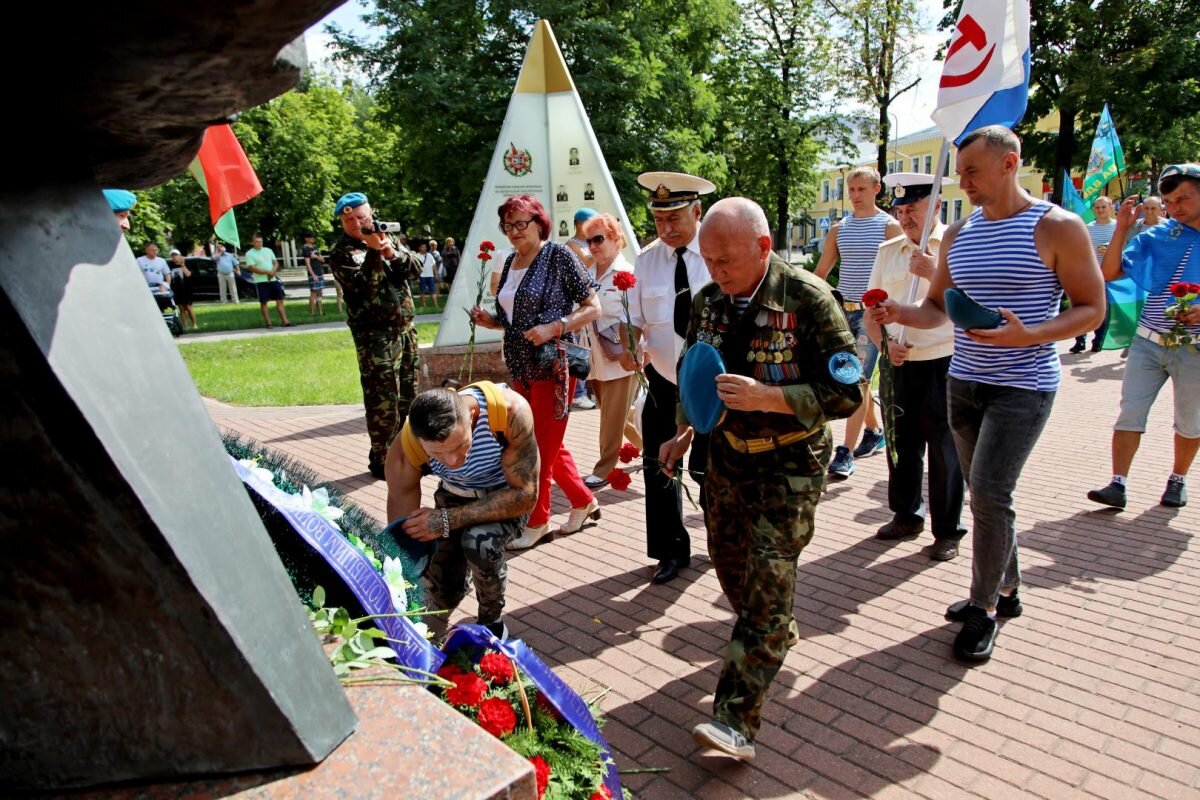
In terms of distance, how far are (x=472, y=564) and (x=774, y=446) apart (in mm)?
1379

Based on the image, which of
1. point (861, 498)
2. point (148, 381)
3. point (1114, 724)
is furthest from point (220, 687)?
point (861, 498)

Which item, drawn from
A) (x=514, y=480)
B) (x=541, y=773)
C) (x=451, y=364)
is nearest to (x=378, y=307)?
(x=451, y=364)

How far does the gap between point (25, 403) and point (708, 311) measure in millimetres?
2253

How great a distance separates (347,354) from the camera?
43.9ft

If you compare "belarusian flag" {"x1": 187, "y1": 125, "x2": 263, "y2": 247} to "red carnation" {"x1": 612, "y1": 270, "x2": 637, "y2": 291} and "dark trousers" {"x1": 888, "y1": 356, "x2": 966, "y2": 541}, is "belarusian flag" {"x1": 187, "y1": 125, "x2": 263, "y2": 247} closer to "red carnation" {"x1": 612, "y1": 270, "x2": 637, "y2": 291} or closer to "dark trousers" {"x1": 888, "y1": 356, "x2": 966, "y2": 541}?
"red carnation" {"x1": 612, "y1": 270, "x2": 637, "y2": 291}

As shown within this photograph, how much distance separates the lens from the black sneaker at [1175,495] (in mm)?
5320

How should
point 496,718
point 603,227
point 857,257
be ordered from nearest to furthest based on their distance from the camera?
1. point 496,718
2. point 603,227
3. point 857,257

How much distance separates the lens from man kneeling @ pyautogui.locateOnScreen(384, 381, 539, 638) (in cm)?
339

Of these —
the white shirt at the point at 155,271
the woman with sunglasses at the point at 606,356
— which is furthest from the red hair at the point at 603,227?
the white shirt at the point at 155,271

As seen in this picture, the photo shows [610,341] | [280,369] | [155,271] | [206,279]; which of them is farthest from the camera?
[206,279]

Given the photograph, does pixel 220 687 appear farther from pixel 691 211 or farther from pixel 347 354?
pixel 347 354

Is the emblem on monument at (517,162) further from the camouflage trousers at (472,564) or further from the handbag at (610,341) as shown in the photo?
the camouflage trousers at (472,564)

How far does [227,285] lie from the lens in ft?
87.0

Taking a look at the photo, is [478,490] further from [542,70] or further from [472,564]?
[542,70]
